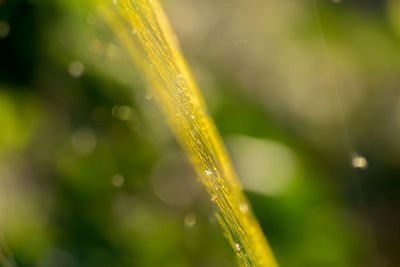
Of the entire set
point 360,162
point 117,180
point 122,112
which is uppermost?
point 360,162

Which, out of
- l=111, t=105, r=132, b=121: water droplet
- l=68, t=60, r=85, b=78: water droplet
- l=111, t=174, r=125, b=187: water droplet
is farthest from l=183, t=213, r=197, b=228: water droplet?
l=68, t=60, r=85, b=78: water droplet

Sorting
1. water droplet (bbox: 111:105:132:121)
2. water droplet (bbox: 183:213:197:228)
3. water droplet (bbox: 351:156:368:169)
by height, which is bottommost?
water droplet (bbox: 183:213:197:228)

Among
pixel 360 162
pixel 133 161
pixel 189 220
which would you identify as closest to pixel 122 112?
pixel 133 161

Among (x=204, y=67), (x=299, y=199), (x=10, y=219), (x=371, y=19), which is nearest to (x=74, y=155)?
(x=10, y=219)

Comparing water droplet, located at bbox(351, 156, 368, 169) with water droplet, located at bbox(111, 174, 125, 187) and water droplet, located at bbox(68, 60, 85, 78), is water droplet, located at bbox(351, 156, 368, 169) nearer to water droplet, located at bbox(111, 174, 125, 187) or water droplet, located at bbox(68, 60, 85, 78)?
water droplet, located at bbox(111, 174, 125, 187)

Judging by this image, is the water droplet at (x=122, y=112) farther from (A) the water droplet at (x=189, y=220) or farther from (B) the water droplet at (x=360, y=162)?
(B) the water droplet at (x=360, y=162)

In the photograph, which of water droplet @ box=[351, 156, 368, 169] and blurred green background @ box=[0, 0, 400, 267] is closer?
blurred green background @ box=[0, 0, 400, 267]

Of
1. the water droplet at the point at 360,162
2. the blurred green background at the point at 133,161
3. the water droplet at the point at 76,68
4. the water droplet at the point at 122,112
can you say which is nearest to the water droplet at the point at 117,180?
the blurred green background at the point at 133,161

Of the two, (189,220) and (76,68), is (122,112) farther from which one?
(189,220)
